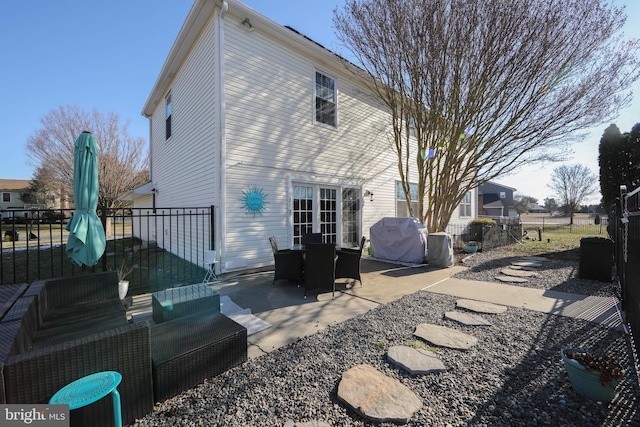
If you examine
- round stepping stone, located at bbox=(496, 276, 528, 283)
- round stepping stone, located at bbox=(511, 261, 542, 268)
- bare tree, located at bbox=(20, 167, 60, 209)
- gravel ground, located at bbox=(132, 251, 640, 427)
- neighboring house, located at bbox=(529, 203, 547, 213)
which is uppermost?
bare tree, located at bbox=(20, 167, 60, 209)

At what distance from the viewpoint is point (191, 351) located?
2.24 metres

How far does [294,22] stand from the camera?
7387 millimetres

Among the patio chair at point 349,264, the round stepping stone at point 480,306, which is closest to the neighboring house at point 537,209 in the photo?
the round stepping stone at point 480,306

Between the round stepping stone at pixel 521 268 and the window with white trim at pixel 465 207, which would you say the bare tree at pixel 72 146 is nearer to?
the round stepping stone at pixel 521 268

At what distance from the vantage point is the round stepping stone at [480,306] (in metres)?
3.93

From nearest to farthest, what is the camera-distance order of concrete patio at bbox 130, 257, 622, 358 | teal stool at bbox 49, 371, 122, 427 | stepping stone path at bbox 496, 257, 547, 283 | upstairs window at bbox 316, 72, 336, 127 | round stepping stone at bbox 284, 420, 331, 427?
teal stool at bbox 49, 371, 122, 427, round stepping stone at bbox 284, 420, 331, 427, concrete patio at bbox 130, 257, 622, 358, stepping stone path at bbox 496, 257, 547, 283, upstairs window at bbox 316, 72, 336, 127

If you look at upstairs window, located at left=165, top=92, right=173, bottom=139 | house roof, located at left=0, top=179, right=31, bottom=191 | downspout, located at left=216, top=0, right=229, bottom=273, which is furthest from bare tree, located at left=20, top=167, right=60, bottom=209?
downspout, located at left=216, top=0, right=229, bottom=273

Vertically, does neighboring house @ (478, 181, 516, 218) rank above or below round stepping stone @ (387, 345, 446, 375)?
above

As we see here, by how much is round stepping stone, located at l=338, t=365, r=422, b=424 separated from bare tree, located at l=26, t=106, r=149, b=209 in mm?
18800

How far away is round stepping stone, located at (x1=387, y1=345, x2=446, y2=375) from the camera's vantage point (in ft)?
8.05

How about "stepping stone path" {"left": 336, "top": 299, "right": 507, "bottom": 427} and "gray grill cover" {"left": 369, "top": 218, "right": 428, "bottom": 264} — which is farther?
"gray grill cover" {"left": 369, "top": 218, "right": 428, "bottom": 264}

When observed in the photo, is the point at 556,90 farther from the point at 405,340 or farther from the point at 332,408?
the point at 332,408

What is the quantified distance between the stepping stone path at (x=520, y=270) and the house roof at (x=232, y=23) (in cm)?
734

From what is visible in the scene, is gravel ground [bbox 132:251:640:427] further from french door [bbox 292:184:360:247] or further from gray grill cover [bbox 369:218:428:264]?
french door [bbox 292:184:360:247]
